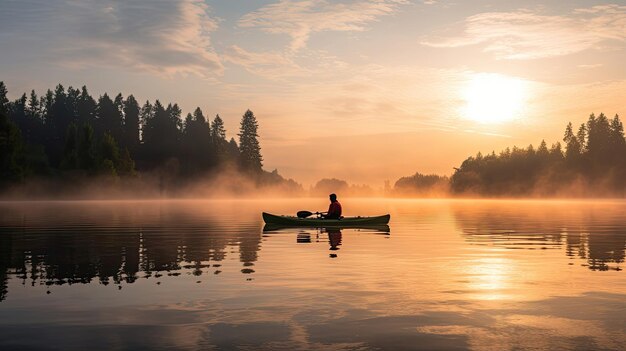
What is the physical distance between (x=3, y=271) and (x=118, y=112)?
619 ft

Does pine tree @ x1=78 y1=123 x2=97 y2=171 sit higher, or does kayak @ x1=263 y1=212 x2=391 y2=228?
pine tree @ x1=78 y1=123 x2=97 y2=171

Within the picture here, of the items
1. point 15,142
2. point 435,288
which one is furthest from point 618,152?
point 435,288

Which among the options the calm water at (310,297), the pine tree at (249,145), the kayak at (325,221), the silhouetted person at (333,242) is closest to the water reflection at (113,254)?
the calm water at (310,297)

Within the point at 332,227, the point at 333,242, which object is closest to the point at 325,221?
the point at 332,227

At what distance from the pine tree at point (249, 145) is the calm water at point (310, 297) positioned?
147 m

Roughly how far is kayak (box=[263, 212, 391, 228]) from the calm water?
1390 centimetres

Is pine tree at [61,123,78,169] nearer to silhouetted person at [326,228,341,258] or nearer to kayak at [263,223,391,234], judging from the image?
kayak at [263,223,391,234]

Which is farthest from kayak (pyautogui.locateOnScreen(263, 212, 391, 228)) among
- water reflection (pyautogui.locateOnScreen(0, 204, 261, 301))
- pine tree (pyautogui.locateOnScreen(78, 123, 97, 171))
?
pine tree (pyautogui.locateOnScreen(78, 123, 97, 171))

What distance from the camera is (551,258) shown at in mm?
25250

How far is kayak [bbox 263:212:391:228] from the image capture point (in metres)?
44.0

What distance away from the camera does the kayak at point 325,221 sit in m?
44.0

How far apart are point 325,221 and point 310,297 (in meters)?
28.1

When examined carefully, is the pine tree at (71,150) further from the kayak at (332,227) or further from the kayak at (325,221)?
the kayak at (325,221)

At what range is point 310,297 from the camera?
51.8 ft
